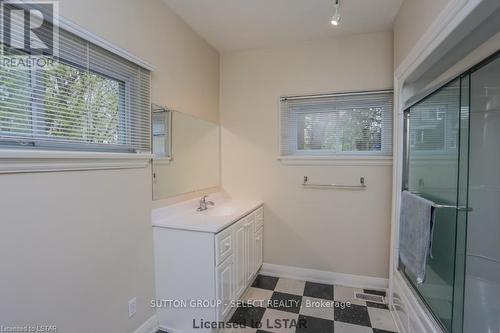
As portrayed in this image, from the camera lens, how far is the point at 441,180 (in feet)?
5.70

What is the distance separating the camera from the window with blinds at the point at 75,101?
1.09 meters

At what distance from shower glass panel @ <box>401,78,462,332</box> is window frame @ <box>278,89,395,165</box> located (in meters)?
0.43

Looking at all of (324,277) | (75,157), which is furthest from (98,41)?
(324,277)

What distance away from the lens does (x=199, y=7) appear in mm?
2010

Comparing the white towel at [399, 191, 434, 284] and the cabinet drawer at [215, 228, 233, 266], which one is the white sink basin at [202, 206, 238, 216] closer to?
the cabinet drawer at [215, 228, 233, 266]

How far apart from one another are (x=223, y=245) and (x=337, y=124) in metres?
1.67

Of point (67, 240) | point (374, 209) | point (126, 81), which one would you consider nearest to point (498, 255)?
point (374, 209)

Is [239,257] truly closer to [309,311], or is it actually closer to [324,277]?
[309,311]

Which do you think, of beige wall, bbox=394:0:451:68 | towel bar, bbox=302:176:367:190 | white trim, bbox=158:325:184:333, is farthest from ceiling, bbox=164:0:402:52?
white trim, bbox=158:325:184:333

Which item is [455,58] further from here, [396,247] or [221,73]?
[221,73]

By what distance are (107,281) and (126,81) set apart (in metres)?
1.30

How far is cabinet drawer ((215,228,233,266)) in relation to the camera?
1696mm

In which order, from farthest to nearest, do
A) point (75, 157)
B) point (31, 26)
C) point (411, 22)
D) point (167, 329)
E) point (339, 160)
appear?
point (339, 160) → point (167, 329) → point (411, 22) → point (75, 157) → point (31, 26)

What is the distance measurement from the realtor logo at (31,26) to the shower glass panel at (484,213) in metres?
2.38
